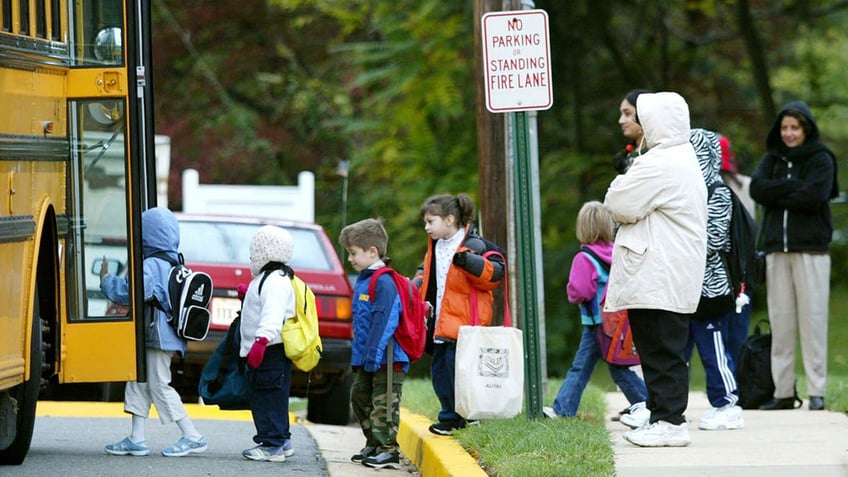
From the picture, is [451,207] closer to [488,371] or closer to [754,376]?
[488,371]

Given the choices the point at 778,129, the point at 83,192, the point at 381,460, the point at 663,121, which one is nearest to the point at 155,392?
the point at 83,192

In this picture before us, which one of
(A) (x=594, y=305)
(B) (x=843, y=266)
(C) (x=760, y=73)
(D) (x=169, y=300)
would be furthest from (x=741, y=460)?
(B) (x=843, y=266)

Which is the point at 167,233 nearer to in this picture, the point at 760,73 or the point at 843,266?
the point at 760,73

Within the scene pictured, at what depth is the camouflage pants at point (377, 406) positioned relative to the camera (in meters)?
8.29

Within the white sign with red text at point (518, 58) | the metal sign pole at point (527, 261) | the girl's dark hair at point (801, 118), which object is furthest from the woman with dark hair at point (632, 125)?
the girl's dark hair at point (801, 118)

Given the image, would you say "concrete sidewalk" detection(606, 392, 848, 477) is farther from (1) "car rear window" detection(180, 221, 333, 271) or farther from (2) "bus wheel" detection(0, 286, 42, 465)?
(1) "car rear window" detection(180, 221, 333, 271)

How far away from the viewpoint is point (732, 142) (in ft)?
67.6

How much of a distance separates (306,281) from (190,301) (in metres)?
3.23

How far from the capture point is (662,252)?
7832 mm

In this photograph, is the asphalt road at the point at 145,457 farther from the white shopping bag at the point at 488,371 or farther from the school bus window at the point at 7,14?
the school bus window at the point at 7,14

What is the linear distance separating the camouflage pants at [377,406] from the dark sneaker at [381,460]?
38 millimetres

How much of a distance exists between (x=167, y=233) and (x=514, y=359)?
6.50 feet

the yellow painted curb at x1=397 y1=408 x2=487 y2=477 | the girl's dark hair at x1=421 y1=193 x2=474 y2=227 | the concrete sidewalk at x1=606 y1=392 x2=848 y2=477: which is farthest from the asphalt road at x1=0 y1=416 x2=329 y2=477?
the concrete sidewalk at x1=606 y1=392 x2=848 y2=477

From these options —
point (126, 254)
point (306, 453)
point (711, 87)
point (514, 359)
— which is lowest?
point (306, 453)
